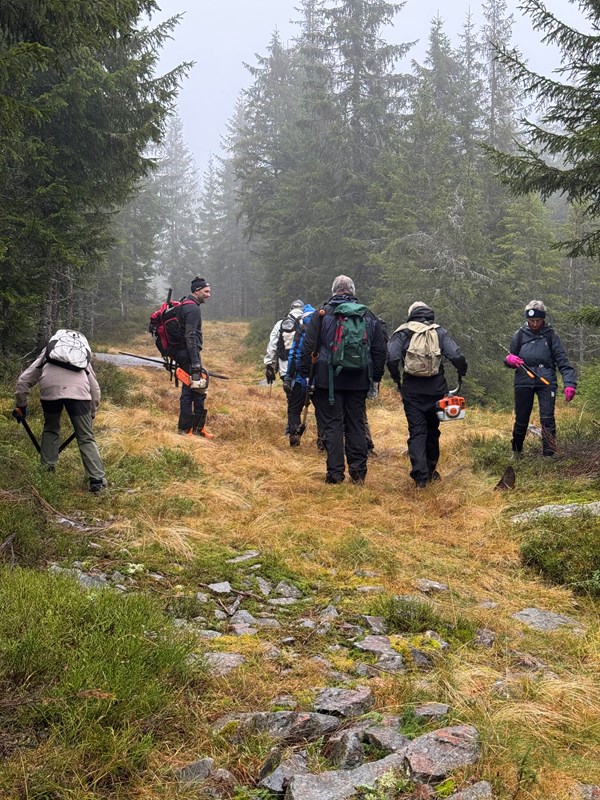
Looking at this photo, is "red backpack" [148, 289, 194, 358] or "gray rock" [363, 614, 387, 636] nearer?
"gray rock" [363, 614, 387, 636]

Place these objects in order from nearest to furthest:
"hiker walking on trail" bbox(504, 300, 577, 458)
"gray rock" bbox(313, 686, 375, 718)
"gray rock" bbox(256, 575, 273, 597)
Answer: "gray rock" bbox(313, 686, 375, 718) → "gray rock" bbox(256, 575, 273, 597) → "hiker walking on trail" bbox(504, 300, 577, 458)

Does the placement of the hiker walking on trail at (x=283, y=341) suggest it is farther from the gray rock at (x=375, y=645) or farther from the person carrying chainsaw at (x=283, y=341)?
the gray rock at (x=375, y=645)

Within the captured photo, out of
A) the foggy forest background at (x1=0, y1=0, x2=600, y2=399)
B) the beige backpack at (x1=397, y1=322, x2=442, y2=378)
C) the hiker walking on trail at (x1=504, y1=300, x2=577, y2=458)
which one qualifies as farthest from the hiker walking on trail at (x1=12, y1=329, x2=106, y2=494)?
the hiker walking on trail at (x1=504, y1=300, x2=577, y2=458)

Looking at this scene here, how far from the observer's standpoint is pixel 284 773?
7.29ft

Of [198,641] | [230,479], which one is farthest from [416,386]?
[198,641]

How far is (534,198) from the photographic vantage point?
2117 cm

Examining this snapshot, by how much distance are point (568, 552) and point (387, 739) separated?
10.7ft

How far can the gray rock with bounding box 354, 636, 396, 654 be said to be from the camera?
3361 mm

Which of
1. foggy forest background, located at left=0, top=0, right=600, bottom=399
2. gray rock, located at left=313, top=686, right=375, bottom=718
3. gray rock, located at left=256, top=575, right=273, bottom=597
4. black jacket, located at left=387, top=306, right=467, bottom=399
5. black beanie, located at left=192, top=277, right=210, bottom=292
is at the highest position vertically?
foggy forest background, located at left=0, top=0, right=600, bottom=399

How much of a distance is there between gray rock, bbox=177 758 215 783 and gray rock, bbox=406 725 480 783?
77 centimetres

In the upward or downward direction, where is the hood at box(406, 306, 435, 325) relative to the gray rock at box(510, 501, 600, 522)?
upward

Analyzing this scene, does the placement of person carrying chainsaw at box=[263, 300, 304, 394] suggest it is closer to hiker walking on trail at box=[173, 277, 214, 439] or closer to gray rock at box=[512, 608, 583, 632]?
hiker walking on trail at box=[173, 277, 214, 439]

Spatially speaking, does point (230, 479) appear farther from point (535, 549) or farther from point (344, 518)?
point (535, 549)

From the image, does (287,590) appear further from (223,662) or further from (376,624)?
(223,662)
